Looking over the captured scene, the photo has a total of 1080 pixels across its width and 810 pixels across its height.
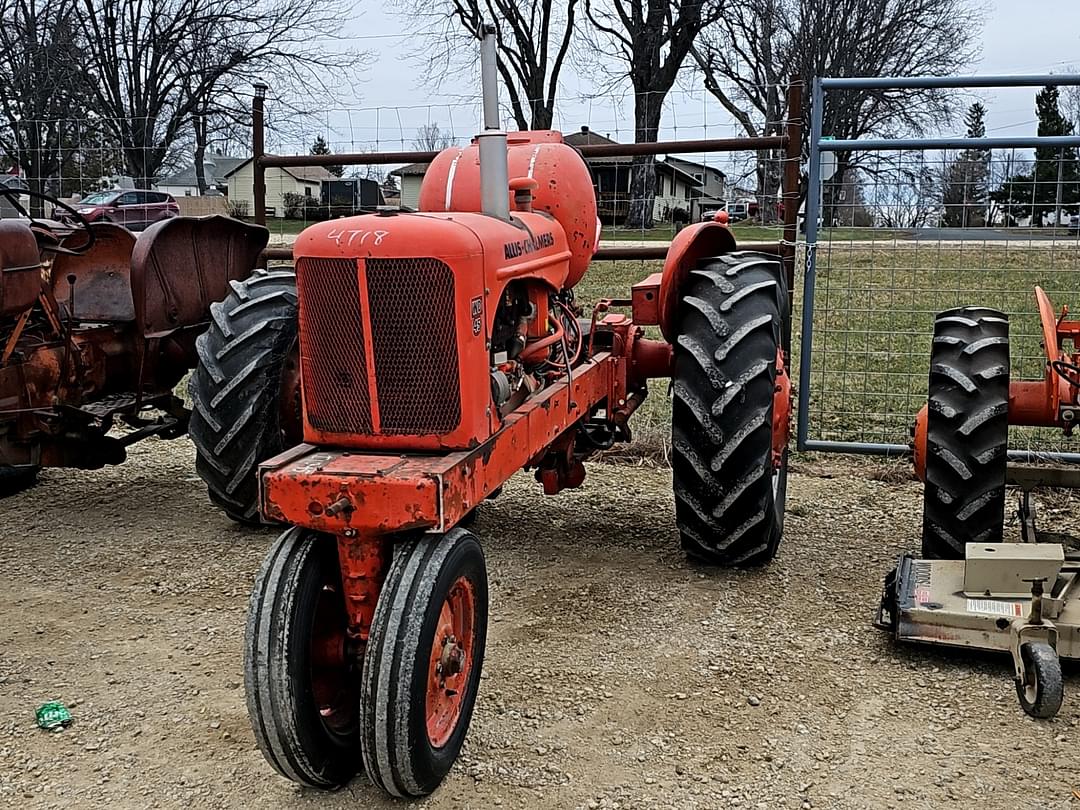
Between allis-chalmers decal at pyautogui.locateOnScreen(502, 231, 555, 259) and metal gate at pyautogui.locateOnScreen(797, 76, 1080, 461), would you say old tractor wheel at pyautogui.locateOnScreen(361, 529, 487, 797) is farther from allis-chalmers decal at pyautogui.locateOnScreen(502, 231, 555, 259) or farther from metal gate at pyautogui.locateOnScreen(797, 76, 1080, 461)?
A: metal gate at pyautogui.locateOnScreen(797, 76, 1080, 461)

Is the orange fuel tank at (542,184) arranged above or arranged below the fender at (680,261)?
above

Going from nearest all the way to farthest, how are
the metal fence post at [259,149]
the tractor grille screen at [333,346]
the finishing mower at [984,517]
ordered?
1. the tractor grille screen at [333,346]
2. the finishing mower at [984,517]
3. the metal fence post at [259,149]

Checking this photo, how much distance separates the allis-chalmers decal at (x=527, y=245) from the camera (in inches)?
143

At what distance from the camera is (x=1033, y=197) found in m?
6.79

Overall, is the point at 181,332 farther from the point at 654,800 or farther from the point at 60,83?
the point at 60,83

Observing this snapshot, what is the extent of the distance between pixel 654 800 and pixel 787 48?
105ft

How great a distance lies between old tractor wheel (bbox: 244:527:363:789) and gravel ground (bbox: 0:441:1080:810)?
17 cm

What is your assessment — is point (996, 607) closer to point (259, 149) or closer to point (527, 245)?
point (527, 245)

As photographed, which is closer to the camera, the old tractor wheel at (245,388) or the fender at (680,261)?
the fender at (680,261)

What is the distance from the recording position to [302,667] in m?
3.03

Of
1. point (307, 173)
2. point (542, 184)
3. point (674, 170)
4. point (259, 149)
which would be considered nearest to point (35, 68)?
point (307, 173)

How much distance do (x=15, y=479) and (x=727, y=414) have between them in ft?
14.1

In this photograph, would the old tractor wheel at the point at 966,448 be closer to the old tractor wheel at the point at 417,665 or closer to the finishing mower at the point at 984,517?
the finishing mower at the point at 984,517

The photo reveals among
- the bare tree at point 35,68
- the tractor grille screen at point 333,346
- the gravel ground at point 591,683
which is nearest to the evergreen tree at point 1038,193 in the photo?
the gravel ground at point 591,683
